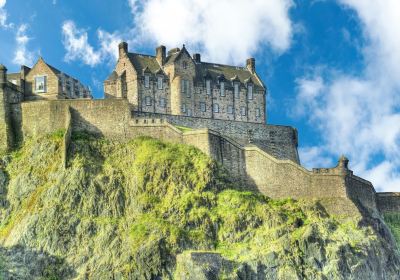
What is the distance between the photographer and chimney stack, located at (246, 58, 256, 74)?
333 feet

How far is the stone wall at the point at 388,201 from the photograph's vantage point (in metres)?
90.8

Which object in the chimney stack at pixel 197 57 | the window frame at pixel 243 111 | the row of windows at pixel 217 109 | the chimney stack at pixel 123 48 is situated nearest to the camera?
the row of windows at pixel 217 109

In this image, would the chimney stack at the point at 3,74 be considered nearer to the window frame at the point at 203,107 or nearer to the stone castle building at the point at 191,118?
the stone castle building at the point at 191,118

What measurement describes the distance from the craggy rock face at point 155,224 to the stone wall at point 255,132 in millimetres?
6369

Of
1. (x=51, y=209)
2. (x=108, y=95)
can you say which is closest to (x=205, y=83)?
(x=108, y=95)

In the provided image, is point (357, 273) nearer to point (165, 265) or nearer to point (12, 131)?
point (165, 265)

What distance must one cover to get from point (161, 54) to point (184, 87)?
13.6 feet

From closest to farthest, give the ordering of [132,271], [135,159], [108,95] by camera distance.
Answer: [132,271]
[135,159]
[108,95]

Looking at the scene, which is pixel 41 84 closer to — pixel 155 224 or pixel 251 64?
pixel 155 224

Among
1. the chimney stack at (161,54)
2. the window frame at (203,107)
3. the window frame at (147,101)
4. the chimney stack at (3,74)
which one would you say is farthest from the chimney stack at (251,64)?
the chimney stack at (3,74)

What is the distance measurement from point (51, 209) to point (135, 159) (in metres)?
8.40

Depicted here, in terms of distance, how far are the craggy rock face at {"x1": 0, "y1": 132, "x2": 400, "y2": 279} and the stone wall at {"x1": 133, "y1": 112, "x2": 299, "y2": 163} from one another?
6.37 m

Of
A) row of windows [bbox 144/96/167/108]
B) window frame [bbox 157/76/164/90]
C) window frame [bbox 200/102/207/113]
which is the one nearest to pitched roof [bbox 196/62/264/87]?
window frame [bbox 200/102/207/113]

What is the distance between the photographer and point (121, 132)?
8331 centimetres
